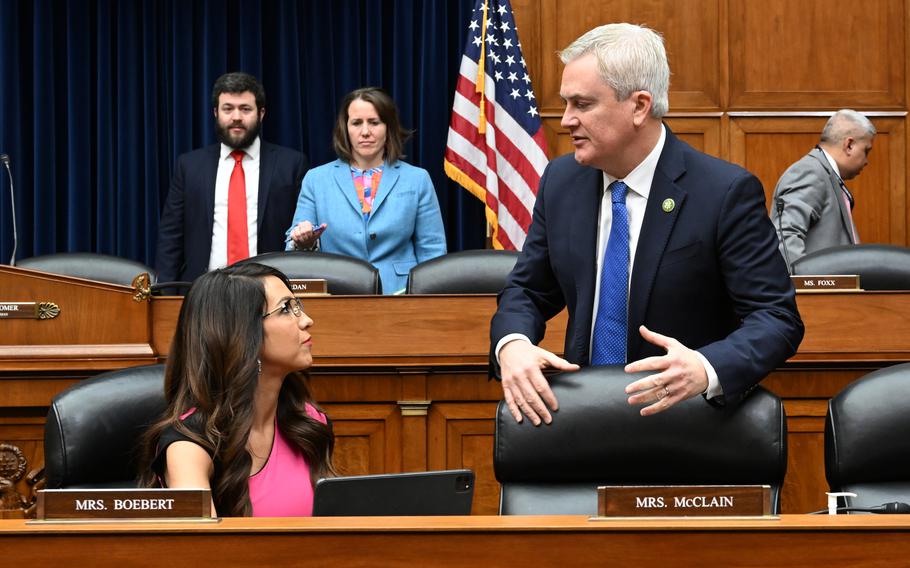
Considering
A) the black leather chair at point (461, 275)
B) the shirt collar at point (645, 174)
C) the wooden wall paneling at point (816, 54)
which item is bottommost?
the black leather chair at point (461, 275)

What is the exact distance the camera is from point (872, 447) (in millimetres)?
2270

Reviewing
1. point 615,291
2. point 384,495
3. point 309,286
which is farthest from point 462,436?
point 384,495

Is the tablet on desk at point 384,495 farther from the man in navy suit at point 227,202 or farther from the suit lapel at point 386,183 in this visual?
the man in navy suit at point 227,202

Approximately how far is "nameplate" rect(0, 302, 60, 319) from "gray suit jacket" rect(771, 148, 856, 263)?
Result: 3164 mm

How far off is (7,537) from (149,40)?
17.6 ft

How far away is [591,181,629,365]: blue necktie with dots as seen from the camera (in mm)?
2580

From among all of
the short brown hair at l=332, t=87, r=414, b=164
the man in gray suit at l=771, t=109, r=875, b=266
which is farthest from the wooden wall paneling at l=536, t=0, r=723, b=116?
the short brown hair at l=332, t=87, r=414, b=164

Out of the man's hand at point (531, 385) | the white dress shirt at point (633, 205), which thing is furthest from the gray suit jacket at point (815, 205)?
the man's hand at point (531, 385)

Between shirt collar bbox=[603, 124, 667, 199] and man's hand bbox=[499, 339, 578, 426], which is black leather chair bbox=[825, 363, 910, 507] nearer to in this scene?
man's hand bbox=[499, 339, 578, 426]

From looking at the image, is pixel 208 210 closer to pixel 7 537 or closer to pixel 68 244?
pixel 68 244

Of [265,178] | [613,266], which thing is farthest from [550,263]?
[265,178]

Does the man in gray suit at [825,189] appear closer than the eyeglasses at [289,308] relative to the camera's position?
No

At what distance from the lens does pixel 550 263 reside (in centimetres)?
273

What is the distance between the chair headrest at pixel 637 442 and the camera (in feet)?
7.36
